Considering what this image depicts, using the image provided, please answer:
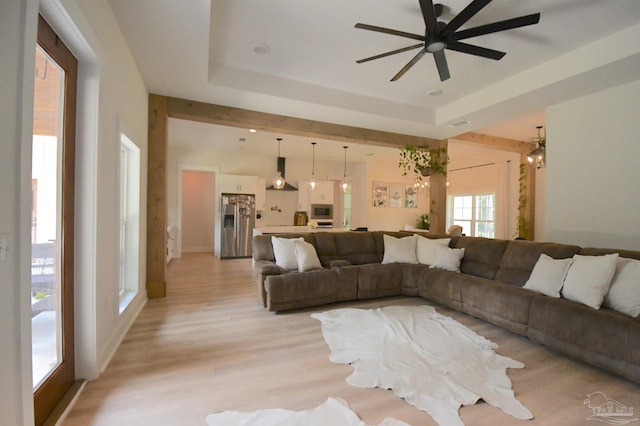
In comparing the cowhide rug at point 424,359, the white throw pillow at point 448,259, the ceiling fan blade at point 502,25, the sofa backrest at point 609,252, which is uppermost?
the ceiling fan blade at point 502,25

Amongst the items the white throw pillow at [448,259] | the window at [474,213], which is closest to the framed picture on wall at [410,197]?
the window at [474,213]

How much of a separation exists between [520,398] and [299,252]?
2.53 m

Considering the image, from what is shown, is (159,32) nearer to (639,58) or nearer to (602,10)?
(602,10)

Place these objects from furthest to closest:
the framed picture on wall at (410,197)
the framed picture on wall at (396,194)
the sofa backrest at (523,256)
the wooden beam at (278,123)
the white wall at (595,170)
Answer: the framed picture on wall at (410,197) → the framed picture on wall at (396,194) → the wooden beam at (278,123) → the white wall at (595,170) → the sofa backrest at (523,256)

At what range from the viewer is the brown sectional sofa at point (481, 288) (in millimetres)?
2137

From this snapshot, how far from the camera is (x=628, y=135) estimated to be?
10.9 ft

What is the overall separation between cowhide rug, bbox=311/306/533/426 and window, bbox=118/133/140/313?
2.21m

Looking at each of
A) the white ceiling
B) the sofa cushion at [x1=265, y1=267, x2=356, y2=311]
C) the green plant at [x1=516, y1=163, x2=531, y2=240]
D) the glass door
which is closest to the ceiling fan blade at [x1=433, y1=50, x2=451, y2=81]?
the white ceiling

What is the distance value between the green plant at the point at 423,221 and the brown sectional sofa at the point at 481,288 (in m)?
4.11

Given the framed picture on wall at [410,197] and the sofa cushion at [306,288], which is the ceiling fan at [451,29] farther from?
the framed picture on wall at [410,197]

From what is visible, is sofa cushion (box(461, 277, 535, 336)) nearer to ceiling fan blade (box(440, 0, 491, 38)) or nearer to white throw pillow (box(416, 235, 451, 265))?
white throw pillow (box(416, 235, 451, 265))

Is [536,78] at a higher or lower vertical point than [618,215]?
higher

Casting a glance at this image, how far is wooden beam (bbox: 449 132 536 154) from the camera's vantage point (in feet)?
19.0

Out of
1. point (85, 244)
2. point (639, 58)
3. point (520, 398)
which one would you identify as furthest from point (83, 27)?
point (639, 58)
